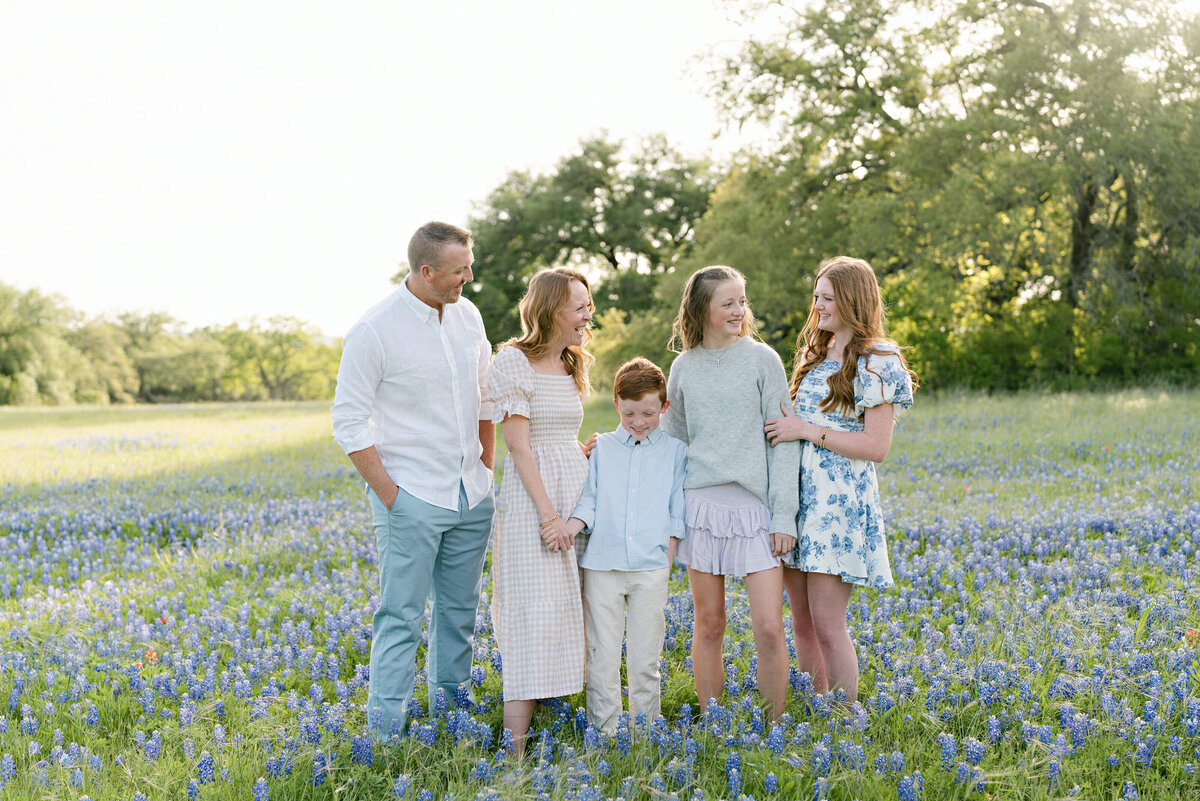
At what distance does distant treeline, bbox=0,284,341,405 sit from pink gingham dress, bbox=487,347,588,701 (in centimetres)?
5629

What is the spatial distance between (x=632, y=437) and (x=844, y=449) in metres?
0.96

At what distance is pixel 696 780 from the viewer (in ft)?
10.6

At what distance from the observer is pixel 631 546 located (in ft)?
12.5

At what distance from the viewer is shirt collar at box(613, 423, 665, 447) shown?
157 inches

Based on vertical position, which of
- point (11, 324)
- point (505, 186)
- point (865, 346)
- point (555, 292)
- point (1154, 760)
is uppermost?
point (505, 186)

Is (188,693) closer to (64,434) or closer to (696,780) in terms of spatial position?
(696,780)

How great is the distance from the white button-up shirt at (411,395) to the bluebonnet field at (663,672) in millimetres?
1097

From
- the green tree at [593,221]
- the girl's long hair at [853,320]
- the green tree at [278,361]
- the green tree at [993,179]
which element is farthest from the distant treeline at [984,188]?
the green tree at [278,361]

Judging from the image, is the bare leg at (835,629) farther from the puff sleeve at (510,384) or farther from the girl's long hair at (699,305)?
the puff sleeve at (510,384)

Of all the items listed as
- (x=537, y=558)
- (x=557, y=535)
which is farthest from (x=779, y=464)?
(x=537, y=558)

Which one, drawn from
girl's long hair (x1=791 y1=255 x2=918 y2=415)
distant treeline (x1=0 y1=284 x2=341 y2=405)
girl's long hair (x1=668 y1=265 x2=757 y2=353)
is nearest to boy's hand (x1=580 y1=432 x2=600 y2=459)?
girl's long hair (x1=668 y1=265 x2=757 y2=353)

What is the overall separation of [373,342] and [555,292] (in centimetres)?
83

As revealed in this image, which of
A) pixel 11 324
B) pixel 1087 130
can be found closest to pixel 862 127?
pixel 1087 130

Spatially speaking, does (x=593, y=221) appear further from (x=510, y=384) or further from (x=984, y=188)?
(x=510, y=384)
